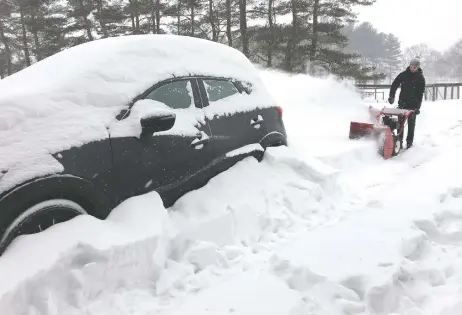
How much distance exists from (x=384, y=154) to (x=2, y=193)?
6732 mm

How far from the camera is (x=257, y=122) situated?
16.4 feet

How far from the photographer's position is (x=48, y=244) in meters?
2.83

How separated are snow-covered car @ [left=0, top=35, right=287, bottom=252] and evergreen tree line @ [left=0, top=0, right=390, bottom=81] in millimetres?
17728

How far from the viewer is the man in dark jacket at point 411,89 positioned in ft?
27.1

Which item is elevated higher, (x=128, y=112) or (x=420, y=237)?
(x=128, y=112)

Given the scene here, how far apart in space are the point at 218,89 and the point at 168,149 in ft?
3.78

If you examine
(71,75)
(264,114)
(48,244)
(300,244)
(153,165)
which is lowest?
(300,244)

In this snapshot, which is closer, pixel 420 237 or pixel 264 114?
pixel 420 237

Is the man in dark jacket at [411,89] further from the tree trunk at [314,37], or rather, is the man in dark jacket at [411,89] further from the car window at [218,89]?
the tree trunk at [314,37]

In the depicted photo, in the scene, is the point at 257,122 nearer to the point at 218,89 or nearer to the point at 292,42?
the point at 218,89

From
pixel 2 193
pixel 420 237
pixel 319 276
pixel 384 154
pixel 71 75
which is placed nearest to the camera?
pixel 2 193

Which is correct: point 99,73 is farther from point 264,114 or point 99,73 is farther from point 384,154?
point 384,154

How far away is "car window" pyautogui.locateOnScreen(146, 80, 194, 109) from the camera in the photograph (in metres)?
3.87

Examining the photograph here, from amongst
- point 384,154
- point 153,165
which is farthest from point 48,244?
point 384,154
